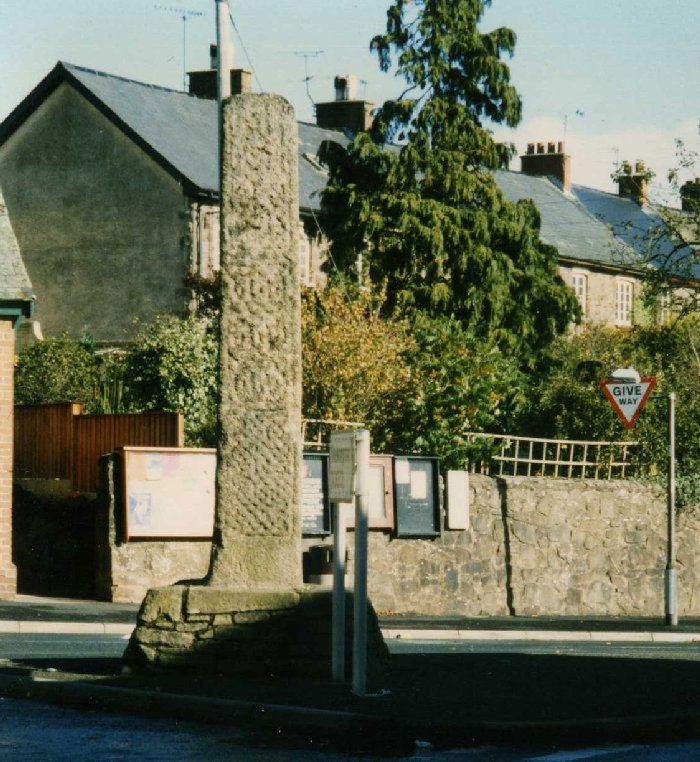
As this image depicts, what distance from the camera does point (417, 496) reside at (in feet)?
78.3

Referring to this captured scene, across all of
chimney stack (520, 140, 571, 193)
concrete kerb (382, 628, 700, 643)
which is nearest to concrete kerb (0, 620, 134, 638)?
concrete kerb (382, 628, 700, 643)

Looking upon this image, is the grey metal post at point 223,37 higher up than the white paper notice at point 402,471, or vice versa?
the grey metal post at point 223,37

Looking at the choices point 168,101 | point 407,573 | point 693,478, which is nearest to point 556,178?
point 168,101

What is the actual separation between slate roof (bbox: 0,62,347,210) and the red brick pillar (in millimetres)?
15343

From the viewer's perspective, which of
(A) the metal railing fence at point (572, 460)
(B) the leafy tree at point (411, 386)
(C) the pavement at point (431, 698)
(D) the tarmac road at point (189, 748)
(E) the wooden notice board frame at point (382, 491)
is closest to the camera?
(D) the tarmac road at point (189, 748)

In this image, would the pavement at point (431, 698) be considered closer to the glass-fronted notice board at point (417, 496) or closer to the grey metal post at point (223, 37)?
the grey metal post at point (223, 37)

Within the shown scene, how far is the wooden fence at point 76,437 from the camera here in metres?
22.9

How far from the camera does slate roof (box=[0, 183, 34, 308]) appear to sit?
21.7 meters

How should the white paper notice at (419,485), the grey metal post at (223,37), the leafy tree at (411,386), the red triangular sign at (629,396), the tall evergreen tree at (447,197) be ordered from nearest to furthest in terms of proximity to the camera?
the grey metal post at (223,37) → the white paper notice at (419,485) → the red triangular sign at (629,396) → the leafy tree at (411,386) → the tall evergreen tree at (447,197)

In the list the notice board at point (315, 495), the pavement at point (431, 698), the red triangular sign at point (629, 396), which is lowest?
the pavement at point (431, 698)

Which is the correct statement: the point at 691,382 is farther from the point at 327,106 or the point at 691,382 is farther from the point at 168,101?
the point at 327,106

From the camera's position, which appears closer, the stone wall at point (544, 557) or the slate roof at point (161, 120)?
the stone wall at point (544, 557)

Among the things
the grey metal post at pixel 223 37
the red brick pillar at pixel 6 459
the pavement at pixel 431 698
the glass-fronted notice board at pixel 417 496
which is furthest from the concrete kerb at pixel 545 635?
the grey metal post at pixel 223 37

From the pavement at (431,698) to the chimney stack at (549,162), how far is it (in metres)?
42.7
